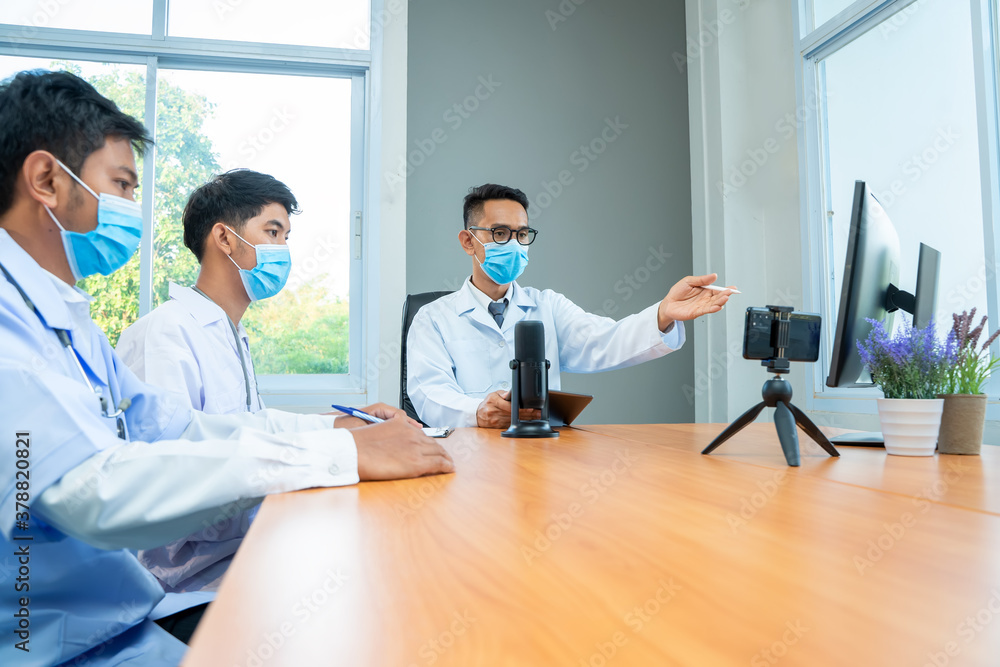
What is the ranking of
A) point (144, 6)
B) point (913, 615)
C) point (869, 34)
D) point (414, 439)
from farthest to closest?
point (144, 6) < point (869, 34) < point (414, 439) < point (913, 615)

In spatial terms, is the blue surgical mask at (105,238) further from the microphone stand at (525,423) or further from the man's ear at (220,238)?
the microphone stand at (525,423)

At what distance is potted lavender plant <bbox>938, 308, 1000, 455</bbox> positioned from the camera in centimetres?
122

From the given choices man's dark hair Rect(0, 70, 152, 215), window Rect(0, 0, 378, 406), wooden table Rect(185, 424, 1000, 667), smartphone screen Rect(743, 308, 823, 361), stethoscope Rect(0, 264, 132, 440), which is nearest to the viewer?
wooden table Rect(185, 424, 1000, 667)

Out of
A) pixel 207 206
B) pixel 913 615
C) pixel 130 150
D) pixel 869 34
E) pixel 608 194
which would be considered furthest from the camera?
pixel 608 194

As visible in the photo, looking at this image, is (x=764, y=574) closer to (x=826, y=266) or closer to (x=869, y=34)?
(x=826, y=266)

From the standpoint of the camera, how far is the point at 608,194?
143 inches

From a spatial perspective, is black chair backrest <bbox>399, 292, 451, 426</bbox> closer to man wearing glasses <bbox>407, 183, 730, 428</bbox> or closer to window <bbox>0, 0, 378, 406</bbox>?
man wearing glasses <bbox>407, 183, 730, 428</bbox>

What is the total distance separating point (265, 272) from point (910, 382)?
172 cm

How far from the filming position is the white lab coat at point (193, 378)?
134 cm

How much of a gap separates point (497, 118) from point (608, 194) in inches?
28.6

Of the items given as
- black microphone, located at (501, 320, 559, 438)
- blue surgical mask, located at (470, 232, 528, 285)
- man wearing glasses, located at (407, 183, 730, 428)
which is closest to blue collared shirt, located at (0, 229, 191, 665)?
black microphone, located at (501, 320, 559, 438)

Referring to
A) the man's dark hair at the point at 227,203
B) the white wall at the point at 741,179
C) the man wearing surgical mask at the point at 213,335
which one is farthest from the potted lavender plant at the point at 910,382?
the white wall at the point at 741,179

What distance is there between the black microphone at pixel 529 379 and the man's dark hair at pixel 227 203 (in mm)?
1001

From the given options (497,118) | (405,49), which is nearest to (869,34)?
(497,118)
